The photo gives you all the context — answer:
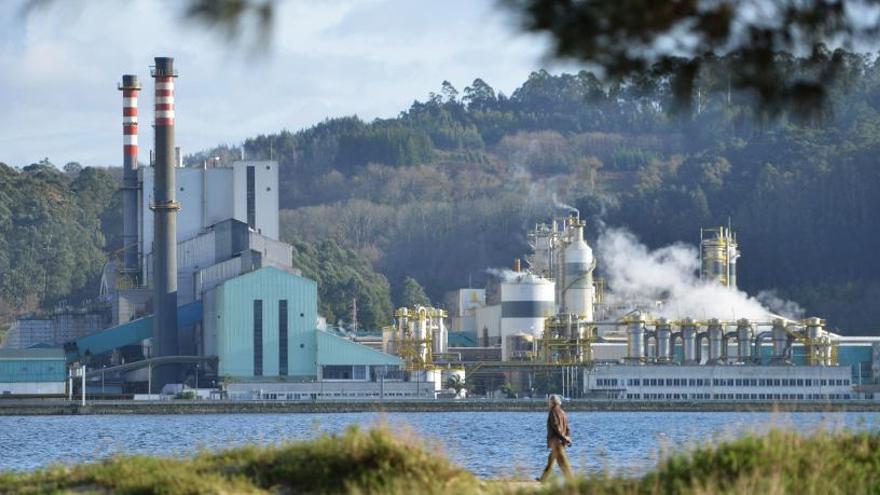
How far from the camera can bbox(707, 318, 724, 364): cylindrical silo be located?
312 feet

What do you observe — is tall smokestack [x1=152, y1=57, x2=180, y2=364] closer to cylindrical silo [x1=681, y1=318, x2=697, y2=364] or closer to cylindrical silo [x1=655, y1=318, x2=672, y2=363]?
cylindrical silo [x1=655, y1=318, x2=672, y2=363]

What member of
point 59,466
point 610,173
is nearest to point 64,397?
point 59,466

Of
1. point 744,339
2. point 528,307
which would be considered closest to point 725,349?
point 744,339

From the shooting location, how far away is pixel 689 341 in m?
95.5

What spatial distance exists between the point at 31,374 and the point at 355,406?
46.0ft

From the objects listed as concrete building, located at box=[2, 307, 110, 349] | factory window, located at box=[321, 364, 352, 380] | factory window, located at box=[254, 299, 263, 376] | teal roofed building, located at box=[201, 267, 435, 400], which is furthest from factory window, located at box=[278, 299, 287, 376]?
concrete building, located at box=[2, 307, 110, 349]

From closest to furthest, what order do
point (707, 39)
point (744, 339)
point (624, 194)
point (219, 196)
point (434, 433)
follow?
point (707, 39), point (434, 433), point (744, 339), point (219, 196), point (624, 194)

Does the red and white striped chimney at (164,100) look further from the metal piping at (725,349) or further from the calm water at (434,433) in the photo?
the metal piping at (725,349)

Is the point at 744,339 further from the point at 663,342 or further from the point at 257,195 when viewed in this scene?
the point at 257,195

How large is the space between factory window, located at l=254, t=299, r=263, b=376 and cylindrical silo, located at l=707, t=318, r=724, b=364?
2025cm

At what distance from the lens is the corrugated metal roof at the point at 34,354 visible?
297 feet

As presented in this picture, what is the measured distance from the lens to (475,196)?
176000mm

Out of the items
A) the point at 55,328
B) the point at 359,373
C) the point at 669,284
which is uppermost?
the point at 669,284

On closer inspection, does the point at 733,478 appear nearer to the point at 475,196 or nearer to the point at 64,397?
the point at 64,397
